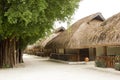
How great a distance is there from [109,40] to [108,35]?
0.65 metres

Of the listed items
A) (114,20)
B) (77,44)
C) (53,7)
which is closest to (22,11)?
(53,7)

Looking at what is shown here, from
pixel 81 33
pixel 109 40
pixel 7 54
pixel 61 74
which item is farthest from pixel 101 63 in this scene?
pixel 81 33

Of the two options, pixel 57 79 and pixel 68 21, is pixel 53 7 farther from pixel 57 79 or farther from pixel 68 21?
pixel 57 79

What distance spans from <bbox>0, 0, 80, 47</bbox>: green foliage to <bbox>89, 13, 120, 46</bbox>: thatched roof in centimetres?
325

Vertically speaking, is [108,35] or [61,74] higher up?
[108,35]

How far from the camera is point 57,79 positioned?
16.2 meters

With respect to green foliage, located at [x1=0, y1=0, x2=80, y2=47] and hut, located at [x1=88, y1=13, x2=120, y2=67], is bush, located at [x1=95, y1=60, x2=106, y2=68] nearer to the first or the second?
hut, located at [x1=88, y1=13, x2=120, y2=67]

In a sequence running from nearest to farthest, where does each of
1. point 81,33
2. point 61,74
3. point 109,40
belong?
point 61,74
point 109,40
point 81,33

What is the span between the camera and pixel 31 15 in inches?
868

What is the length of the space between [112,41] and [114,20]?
351 centimetres

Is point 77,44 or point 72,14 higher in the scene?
point 72,14

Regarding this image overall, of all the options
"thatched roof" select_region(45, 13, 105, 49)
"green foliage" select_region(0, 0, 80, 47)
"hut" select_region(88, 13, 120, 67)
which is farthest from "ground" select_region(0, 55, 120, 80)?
"thatched roof" select_region(45, 13, 105, 49)

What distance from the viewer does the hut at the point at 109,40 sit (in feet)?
69.2

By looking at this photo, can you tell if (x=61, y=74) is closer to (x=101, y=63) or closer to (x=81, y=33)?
(x=101, y=63)
